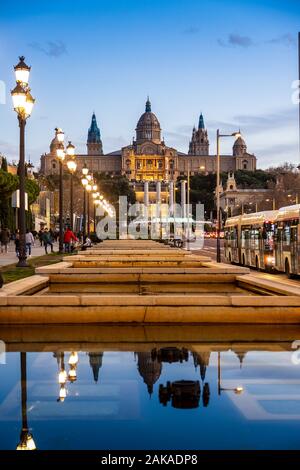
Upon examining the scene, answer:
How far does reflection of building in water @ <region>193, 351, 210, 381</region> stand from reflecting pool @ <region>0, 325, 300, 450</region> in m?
0.01

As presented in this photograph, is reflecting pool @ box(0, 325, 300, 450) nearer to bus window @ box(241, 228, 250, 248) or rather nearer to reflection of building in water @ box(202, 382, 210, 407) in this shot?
reflection of building in water @ box(202, 382, 210, 407)

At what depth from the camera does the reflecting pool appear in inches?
229

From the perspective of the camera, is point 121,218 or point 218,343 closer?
point 218,343

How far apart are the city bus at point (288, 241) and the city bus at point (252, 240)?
0.93 m

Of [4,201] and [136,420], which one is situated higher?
[4,201]

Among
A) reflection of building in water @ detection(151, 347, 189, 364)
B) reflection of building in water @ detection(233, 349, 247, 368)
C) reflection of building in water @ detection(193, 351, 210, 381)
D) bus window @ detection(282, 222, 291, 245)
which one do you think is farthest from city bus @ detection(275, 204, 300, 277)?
reflection of building in water @ detection(193, 351, 210, 381)

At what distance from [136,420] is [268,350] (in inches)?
147

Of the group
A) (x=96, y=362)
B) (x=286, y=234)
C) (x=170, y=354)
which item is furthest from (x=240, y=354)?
(x=286, y=234)

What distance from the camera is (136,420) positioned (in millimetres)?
6270

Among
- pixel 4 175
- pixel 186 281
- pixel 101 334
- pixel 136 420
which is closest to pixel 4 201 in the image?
pixel 4 175

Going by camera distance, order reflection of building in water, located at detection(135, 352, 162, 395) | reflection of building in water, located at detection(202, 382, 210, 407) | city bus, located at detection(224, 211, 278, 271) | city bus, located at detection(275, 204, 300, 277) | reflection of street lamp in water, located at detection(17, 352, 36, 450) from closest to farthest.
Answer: reflection of street lamp in water, located at detection(17, 352, 36, 450)
reflection of building in water, located at detection(202, 382, 210, 407)
reflection of building in water, located at detection(135, 352, 162, 395)
city bus, located at detection(275, 204, 300, 277)
city bus, located at detection(224, 211, 278, 271)

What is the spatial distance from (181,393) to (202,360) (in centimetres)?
165

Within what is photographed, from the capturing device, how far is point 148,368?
8383mm
